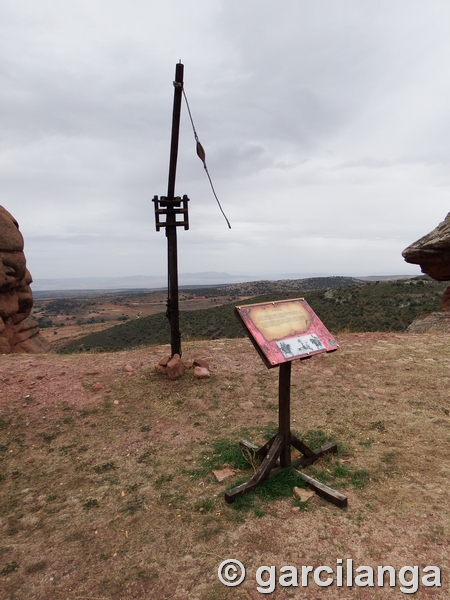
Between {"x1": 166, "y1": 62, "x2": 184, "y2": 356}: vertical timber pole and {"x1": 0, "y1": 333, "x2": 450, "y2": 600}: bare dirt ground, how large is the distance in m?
1.24

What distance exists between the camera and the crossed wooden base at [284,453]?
13.1 feet

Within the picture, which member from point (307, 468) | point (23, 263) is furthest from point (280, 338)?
point (23, 263)

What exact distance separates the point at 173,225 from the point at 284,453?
5.07m

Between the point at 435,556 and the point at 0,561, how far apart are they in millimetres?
4064

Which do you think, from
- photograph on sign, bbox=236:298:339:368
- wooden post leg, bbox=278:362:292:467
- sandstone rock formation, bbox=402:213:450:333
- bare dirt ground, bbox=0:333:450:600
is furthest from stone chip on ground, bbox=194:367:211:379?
sandstone rock formation, bbox=402:213:450:333

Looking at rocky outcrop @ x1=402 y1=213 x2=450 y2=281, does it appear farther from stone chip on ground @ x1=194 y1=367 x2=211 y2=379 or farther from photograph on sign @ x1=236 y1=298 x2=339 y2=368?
photograph on sign @ x1=236 y1=298 x2=339 y2=368

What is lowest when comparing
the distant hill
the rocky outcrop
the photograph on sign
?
the distant hill

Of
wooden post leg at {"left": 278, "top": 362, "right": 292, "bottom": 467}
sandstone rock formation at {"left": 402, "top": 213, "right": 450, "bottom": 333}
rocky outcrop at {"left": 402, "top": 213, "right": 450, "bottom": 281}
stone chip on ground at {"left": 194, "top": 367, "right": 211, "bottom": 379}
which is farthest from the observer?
rocky outcrop at {"left": 402, "top": 213, "right": 450, "bottom": 281}

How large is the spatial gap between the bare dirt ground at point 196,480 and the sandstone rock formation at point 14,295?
548cm

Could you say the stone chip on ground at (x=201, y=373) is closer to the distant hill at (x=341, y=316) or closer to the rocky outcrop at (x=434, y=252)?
the distant hill at (x=341, y=316)

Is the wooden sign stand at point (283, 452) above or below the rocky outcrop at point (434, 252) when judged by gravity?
below

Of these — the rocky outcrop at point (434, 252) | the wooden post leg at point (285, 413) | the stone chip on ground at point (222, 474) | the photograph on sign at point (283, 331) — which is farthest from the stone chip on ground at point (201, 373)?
the rocky outcrop at point (434, 252)

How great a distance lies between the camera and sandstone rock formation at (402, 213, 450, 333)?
14.4 metres

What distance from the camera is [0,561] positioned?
3.38 m
